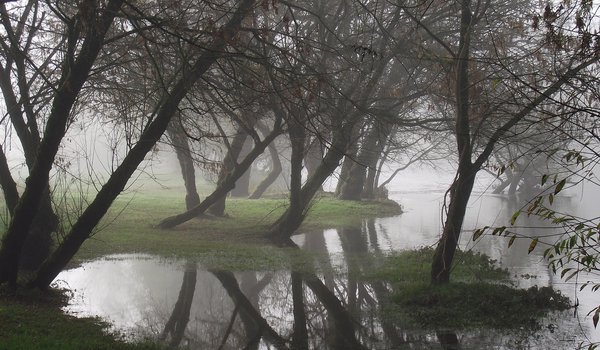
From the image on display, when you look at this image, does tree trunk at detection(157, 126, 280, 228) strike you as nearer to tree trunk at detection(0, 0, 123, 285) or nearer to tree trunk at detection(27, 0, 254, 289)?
tree trunk at detection(27, 0, 254, 289)

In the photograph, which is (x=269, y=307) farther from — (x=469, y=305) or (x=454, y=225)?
(x=454, y=225)

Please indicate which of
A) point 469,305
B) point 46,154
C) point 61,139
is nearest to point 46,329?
point 46,154

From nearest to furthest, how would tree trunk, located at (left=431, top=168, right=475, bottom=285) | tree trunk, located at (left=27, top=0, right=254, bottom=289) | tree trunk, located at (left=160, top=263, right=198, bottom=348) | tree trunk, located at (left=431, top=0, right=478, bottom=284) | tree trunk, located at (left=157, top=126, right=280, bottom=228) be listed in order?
tree trunk, located at (left=160, top=263, right=198, bottom=348), tree trunk, located at (left=27, top=0, right=254, bottom=289), tree trunk, located at (left=431, top=0, right=478, bottom=284), tree trunk, located at (left=431, top=168, right=475, bottom=285), tree trunk, located at (left=157, top=126, right=280, bottom=228)

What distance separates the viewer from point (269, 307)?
32.8 feet

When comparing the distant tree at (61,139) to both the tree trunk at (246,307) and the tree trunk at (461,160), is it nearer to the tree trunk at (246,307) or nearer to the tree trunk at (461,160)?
the tree trunk at (246,307)

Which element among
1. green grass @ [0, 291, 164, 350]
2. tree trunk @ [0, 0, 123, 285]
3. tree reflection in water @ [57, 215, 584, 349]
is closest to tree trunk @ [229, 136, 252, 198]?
tree reflection in water @ [57, 215, 584, 349]

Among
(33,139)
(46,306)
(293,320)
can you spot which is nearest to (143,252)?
(33,139)

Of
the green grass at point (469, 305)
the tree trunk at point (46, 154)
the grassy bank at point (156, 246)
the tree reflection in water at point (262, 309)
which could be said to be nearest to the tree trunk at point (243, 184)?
the grassy bank at point (156, 246)

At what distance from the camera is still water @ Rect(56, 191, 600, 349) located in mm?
8125

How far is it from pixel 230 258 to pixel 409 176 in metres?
67.7

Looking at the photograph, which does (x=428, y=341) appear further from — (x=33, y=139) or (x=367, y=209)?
(x=367, y=209)

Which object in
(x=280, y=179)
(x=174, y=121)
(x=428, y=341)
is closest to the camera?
(x=428, y=341)

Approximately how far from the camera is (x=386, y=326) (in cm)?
882

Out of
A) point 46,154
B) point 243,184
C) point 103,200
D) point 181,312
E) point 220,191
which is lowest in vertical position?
point 181,312
